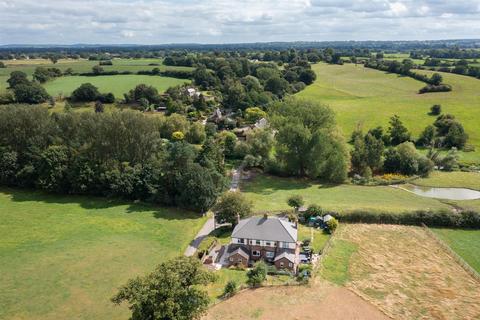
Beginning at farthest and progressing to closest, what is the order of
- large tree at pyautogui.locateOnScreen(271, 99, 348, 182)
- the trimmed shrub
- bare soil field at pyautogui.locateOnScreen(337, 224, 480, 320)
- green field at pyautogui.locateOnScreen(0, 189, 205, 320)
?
large tree at pyautogui.locateOnScreen(271, 99, 348, 182) → the trimmed shrub → bare soil field at pyautogui.locateOnScreen(337, 224, 480, 320) → green field at pyautogui.locateOnScreen(0, 189, 205, 320)

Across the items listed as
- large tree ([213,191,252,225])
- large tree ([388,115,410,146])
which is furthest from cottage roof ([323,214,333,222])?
large tree ([388,115,410,146])

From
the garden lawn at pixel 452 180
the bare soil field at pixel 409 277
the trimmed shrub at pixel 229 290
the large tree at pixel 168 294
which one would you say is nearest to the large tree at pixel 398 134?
the garden lawn at pixel 452 180

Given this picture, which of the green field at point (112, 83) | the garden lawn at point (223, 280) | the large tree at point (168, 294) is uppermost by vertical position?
the green field at point (112, 83)

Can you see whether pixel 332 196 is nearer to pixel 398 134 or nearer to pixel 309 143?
pixel 309 143

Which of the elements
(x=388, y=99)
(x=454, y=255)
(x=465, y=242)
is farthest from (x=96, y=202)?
(x=388, y=99)

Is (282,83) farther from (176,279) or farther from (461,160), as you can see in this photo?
(176,279)

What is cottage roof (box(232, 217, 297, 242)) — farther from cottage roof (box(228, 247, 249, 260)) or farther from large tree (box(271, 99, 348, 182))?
large tree (box(271, 99, 348, 182))

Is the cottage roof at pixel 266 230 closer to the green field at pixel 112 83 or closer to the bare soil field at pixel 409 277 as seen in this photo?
the bare soil field at pixel 409 277
